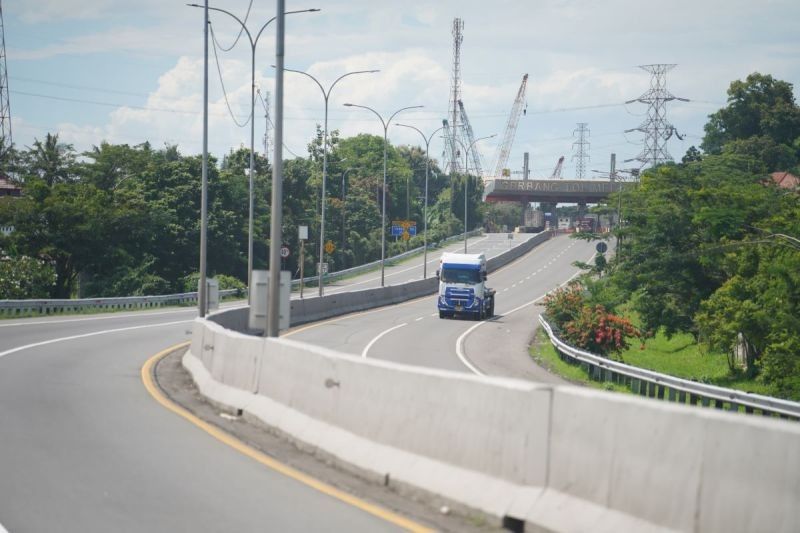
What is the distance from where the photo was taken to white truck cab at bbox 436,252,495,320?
1893 inches

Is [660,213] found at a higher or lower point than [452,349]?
higher

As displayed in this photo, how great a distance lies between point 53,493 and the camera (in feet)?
31.1

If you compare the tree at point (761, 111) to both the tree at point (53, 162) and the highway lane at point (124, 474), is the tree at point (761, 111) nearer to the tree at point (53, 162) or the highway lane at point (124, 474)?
the tree at point (53, 162)

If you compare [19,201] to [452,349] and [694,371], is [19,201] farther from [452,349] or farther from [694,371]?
[694,371]

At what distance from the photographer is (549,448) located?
789 centimetres

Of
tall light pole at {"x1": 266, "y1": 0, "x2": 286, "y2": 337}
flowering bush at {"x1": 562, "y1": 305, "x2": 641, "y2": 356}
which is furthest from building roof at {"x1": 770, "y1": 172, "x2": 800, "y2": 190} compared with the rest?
tall light pole at {"x1": 266, "y1": 0, "x2": 286, "y2": 337}

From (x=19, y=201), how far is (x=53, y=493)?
171ft

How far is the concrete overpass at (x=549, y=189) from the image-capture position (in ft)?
482

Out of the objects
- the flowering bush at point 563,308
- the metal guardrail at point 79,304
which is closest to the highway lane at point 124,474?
the metal guardrail at point 79,304

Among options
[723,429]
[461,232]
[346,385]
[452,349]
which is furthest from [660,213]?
[461,232]

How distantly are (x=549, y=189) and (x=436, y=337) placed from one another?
367ft

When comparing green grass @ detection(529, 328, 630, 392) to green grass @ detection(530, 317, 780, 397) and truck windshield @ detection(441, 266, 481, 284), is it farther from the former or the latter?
truck windshield @ detection(441, 266, 481, 284)

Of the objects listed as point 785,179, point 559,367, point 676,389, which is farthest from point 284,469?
point 785,179

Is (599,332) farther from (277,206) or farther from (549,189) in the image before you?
(549,189)
